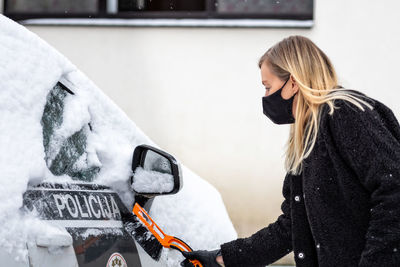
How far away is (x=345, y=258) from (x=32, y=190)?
94 centimetres

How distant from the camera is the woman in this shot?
76.5 inches

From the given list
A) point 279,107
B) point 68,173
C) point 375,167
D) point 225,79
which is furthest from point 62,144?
point 225,79

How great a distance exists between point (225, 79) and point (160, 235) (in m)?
5.38

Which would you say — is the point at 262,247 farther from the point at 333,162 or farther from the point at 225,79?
the point at 225,79

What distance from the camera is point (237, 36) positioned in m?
7.73

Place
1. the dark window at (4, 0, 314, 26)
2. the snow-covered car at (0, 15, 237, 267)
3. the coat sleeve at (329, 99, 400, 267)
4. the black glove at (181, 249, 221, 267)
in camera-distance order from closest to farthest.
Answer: the snow-covered car at (0, 15, 237, 267)
the coat sleeve at (329, 99, 400, 267)
the black glove at (181, 249, 221, 267)
the dark window at (4, 0, 314, 26)

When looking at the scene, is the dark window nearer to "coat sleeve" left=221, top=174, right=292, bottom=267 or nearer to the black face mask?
"coat sleeve" left=221, top=174, right=292, bottom=267

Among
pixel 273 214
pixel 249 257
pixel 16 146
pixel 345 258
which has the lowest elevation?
pixel 273 214

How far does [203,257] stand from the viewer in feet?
8.56

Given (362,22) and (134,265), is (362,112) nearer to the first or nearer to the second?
(134,265)

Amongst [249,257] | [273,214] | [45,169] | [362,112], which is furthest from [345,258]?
[273,214]

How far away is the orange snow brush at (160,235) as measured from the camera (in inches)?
93.0

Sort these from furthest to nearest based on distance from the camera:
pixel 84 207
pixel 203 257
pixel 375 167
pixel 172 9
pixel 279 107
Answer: pixel 172 9, pixel 203 257, pixel 279 107, pixel 84 207, pixel 375 167

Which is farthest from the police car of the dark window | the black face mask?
the dark window
